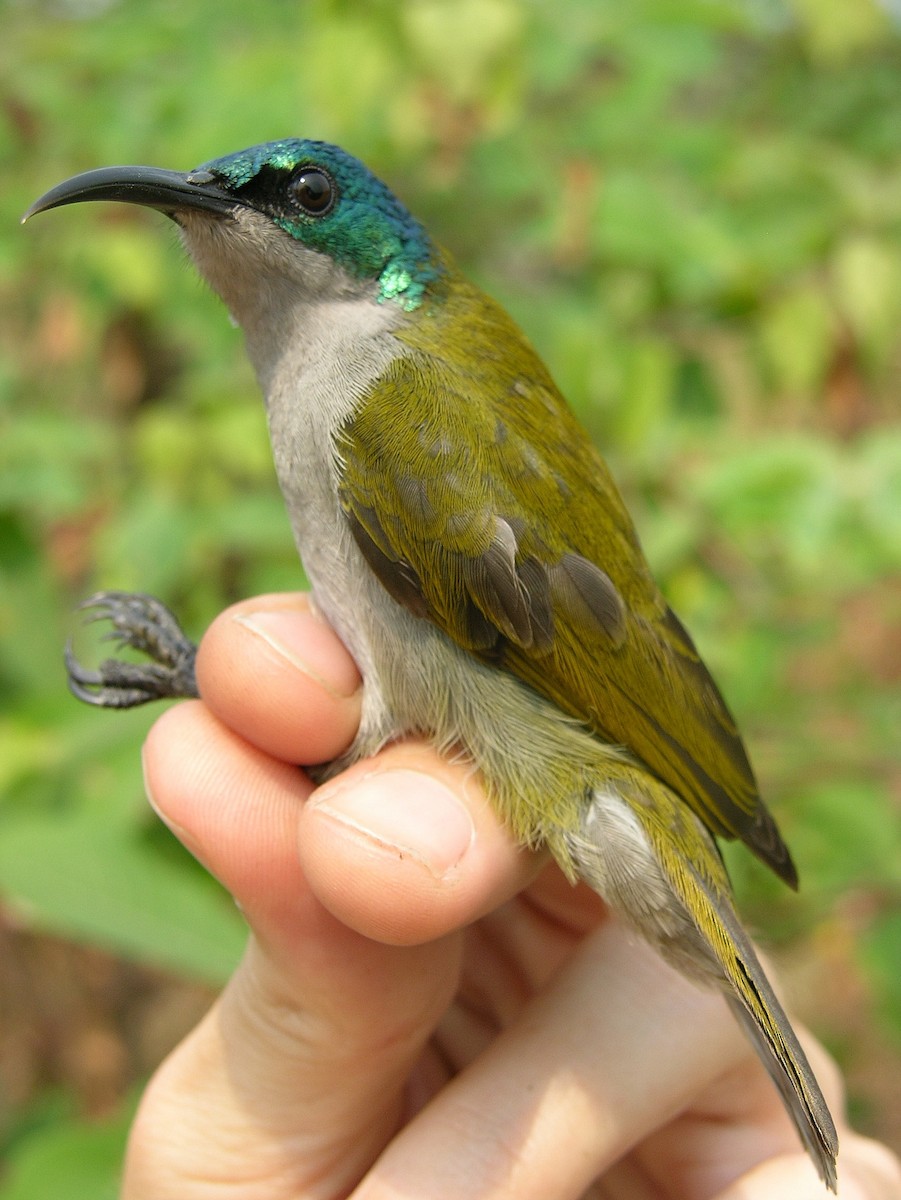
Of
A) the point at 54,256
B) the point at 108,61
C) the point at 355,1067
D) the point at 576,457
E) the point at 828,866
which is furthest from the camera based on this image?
the point at 54,256

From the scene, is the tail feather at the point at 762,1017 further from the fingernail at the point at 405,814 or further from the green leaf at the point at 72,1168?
the green leaf at the point at 72,1168

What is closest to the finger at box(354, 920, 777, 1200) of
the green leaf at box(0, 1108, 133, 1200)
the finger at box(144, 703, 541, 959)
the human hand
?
the human hand

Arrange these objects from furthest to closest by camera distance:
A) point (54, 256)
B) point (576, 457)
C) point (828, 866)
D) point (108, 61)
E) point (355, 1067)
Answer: point (54, 256) < point (108, 61) < point (828, 866) < point (576, 457) < point (355, 1067)

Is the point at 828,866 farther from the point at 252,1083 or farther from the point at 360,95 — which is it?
the point at 360,95

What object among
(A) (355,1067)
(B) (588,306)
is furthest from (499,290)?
(A) (355,1067)

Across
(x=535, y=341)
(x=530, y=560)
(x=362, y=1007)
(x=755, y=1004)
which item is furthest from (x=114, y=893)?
(x=535, y=341)

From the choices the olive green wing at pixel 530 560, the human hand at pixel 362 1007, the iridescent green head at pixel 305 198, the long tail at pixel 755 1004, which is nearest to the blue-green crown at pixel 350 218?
the iridescent green head at pixel 305 198

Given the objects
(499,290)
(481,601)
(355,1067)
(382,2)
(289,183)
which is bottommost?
(355,1067)

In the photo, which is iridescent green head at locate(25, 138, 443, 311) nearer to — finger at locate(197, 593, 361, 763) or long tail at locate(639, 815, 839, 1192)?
finger at locate(197, 593, 361, 763)
